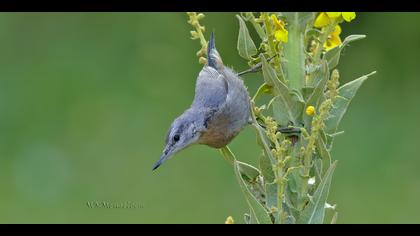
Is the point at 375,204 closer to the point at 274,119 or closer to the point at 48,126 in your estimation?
the point at 48,126

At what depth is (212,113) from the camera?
3307 millimetres

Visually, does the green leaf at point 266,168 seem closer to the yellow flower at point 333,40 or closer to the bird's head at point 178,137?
the yellow flower at point 333,40

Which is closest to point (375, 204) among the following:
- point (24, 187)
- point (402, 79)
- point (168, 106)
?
point (402, 79)

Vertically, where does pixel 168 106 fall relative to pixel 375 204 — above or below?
above

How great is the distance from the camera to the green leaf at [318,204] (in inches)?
87.4

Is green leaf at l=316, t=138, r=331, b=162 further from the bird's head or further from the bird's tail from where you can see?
the bird's tail

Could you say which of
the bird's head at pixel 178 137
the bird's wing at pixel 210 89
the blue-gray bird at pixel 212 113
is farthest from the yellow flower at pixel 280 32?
the bird's wing at pixel 210 89

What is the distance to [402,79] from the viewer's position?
7.39 m

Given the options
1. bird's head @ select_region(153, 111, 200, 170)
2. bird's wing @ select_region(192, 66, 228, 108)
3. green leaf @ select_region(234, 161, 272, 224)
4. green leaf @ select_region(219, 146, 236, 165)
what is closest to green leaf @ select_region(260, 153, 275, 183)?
green leaf @ select_region(234, 161, 272, 224)

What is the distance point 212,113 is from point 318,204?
1.14m

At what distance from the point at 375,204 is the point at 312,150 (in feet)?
13.5

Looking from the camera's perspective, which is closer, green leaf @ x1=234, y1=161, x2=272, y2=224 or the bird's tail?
green leaf @ x1=234, y1=161, x2=272, y2=224

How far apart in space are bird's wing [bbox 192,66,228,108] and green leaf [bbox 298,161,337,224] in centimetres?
115

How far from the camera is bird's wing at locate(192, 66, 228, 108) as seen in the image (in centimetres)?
335
